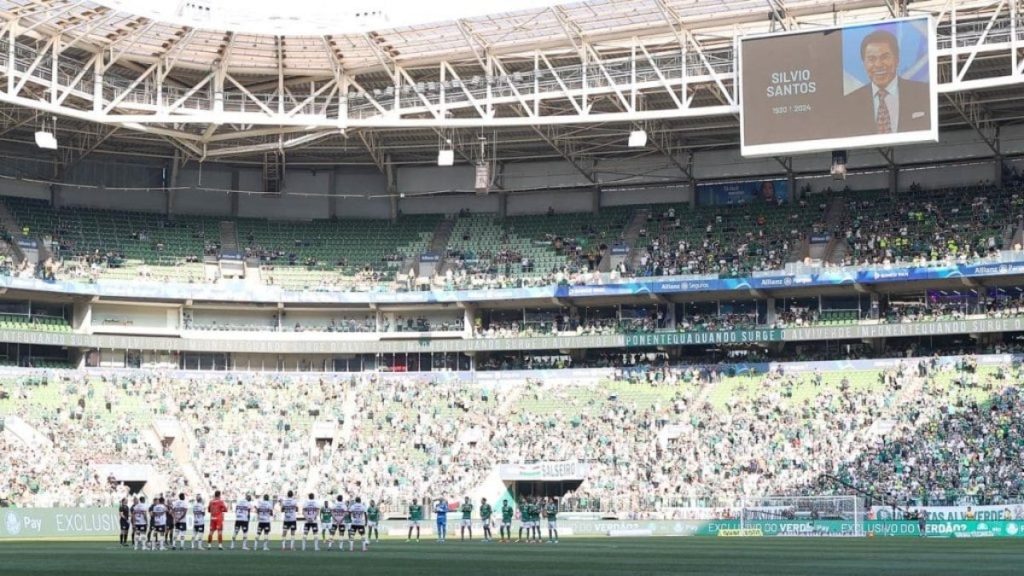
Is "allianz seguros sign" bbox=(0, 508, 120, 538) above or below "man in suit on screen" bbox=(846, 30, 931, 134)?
below

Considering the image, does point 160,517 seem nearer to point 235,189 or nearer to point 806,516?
point 806,516

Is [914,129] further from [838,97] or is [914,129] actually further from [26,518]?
[26,518]

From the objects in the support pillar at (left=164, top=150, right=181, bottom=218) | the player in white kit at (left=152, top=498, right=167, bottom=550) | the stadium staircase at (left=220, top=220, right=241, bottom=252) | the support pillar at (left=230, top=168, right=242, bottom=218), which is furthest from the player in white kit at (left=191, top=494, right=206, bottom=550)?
the support pillar at (left=230, top=168, right=242, bottom=218)

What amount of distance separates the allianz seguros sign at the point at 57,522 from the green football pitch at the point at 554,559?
9681 millimetres

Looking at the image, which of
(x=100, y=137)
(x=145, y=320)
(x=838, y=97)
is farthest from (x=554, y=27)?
(x=145, y=320)

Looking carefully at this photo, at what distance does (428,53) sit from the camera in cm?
5719

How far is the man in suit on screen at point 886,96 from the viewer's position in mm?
49844

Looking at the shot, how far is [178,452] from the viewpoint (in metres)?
60.8

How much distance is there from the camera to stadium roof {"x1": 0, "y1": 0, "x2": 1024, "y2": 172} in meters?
52.7

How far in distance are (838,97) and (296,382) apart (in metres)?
28.3

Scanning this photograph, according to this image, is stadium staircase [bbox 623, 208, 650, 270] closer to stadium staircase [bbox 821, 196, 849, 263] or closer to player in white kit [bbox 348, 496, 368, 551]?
stadium staircase [bbox 821, 196, 849, 263]

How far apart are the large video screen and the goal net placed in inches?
463

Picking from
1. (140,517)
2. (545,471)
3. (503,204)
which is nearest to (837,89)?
(545,471)

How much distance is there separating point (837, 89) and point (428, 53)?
50.7 feet
